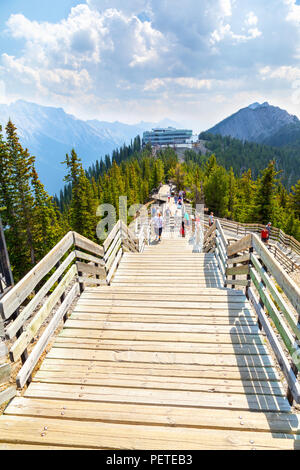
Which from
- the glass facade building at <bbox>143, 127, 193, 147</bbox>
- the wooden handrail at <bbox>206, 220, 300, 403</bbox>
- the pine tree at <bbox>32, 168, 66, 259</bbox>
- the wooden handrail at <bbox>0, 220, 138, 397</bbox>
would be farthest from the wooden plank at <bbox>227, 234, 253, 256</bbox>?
the glass facade building at <bbox>143, 127, 193, 147</bbox>

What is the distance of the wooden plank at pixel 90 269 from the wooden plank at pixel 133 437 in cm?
287

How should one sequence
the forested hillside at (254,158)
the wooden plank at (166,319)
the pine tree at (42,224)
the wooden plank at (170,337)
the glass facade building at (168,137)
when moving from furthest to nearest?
1. the glass facade building at (168,137)
2. the forested hillside at (254,158)
3. the pine tree at (42,224)
4. the wooden plank at (166,319)
5. the wooden plank at (170,337)

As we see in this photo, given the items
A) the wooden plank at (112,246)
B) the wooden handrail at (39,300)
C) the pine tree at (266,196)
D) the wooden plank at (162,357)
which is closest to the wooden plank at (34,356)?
the wooden handrail at (39,300)

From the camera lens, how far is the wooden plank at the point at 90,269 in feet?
17.2

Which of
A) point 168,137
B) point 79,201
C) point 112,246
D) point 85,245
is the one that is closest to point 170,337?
point 85,245

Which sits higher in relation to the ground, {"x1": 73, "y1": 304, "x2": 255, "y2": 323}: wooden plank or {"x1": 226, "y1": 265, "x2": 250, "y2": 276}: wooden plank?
{"x1": 226, "y1": 265, "x2": 250, "y2": 276}: wooden plank

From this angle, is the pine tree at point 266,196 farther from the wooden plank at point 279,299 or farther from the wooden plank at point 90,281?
the wooden plank at point 90,281

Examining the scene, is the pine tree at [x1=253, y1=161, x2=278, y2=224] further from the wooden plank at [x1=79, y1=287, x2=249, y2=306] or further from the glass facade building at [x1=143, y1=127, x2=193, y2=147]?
the glass facade building at [x1=143, y1=127, x2=193, y2=147]

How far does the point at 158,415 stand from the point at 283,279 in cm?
199

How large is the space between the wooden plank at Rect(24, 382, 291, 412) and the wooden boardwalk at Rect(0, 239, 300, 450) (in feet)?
0.03

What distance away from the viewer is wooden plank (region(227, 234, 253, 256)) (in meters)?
4.83

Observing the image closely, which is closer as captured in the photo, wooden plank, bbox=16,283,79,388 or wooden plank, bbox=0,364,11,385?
wooden plank, bbox=0,364,11,385
